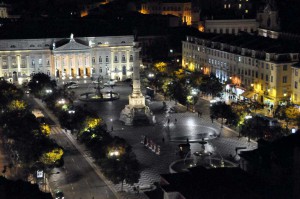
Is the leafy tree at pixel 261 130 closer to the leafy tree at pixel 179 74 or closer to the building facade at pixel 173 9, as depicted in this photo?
the leafy tree at pixel 179 74

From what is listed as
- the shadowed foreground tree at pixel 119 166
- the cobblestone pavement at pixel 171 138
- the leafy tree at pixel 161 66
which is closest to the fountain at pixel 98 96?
the leafy tree at pixel 161 66

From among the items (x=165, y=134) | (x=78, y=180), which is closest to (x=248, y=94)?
(x=165, y=134)

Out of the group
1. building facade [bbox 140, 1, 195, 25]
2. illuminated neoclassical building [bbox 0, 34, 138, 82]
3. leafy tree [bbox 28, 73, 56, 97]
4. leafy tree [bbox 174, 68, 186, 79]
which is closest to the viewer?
leafy tree [bbox 28, 73, 56, 97]

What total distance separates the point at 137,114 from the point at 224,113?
11790 millimetres

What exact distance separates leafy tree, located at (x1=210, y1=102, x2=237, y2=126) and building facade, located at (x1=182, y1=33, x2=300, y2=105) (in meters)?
12.2

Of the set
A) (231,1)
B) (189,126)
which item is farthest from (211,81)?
(231,1)

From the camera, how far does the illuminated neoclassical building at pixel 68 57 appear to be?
115875 millimetres

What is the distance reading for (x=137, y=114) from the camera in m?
78.9

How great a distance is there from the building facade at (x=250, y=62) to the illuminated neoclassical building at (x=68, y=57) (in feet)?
53.5

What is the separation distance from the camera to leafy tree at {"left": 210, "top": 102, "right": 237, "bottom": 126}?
236 ft

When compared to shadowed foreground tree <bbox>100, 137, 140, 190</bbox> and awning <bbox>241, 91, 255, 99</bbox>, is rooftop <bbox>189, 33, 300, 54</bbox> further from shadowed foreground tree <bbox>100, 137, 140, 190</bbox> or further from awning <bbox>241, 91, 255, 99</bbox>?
shadowed foreground tree <bbox>100, 137, 140, 190</bbox>

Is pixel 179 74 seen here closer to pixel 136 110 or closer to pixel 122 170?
pixel 136 110

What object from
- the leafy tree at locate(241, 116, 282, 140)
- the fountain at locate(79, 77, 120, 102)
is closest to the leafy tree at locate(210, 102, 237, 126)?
the leafy tree at locate(241, 116, 282, 140)

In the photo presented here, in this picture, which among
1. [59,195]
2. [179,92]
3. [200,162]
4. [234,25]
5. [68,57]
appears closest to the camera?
[59,195]
